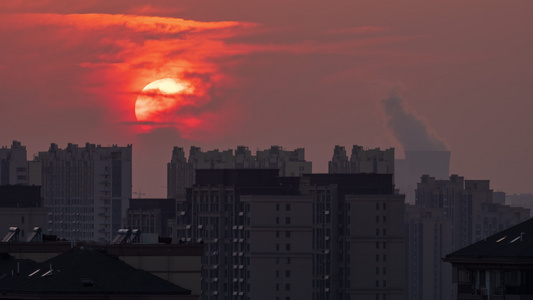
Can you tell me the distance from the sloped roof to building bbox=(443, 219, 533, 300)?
669 inches

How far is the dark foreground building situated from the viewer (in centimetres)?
9731

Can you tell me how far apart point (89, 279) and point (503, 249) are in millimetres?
24852

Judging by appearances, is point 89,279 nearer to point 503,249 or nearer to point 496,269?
point 496,269

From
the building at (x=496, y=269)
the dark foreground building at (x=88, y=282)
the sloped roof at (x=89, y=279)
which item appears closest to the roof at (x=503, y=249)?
the building at (x=496, y=269)

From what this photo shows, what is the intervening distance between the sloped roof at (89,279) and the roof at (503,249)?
17.3m

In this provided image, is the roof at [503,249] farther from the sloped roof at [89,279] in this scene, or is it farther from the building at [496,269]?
the sloped roof at [89,279]

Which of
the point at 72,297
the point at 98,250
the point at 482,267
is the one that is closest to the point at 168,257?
the point at 98,250

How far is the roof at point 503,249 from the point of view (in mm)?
103688

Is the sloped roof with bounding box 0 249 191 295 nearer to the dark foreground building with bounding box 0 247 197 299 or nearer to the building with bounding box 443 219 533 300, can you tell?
the dark foreground building with bounding box 0 247 197 299

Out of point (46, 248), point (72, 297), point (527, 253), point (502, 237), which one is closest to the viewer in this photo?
point (72, 297)

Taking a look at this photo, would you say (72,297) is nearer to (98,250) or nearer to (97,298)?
(97,298)

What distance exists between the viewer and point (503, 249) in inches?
4151

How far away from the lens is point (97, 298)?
9688cm

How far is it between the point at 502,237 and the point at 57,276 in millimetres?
28351
